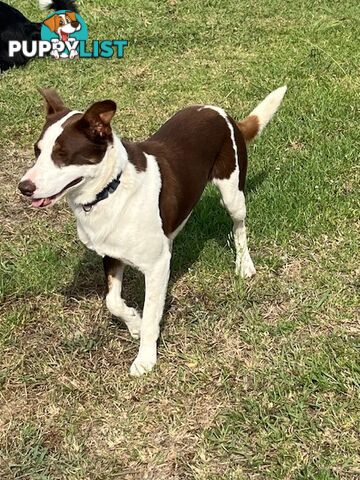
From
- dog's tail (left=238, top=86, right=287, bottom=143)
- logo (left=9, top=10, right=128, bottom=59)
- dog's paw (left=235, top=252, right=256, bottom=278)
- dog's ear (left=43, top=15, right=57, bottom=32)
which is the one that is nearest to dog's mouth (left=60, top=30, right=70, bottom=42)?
logo (left=9, top=10, right=128, bottom=59)

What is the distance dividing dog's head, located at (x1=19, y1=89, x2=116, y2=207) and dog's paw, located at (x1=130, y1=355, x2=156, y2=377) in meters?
1.05

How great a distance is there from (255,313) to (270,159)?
71.3 inches

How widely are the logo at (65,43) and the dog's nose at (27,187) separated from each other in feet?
18.9

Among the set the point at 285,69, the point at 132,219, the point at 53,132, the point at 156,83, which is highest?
the point at 53,132

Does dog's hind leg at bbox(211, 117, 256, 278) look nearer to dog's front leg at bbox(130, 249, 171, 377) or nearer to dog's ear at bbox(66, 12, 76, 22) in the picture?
dog's front leg at bbox(130, 249, 171, 377)

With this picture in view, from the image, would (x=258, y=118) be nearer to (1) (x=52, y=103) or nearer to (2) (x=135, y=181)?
(2) (x=135, y=181)

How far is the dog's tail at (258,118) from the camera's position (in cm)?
416

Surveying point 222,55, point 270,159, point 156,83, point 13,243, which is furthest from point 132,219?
point 222,55

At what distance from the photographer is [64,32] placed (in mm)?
8484

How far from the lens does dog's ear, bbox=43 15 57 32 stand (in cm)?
853

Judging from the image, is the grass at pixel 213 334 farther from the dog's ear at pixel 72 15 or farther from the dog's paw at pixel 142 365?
the dog's ear at pixel 72 15

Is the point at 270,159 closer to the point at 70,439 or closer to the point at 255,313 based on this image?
the point at 255,313

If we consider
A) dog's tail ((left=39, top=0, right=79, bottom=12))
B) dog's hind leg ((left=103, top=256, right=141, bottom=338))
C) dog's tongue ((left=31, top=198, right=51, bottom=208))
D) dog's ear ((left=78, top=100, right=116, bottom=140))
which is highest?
dog's ear ((left=78, top=100, right=116, bottom=140))

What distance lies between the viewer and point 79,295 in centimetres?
398
